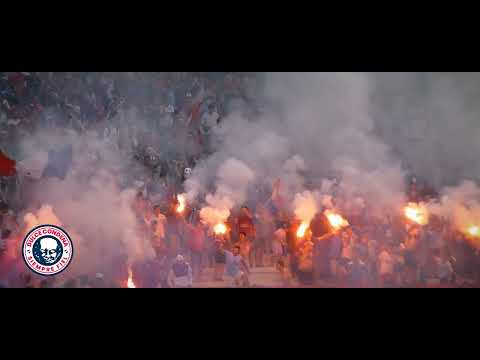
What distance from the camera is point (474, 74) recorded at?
7.68 meters

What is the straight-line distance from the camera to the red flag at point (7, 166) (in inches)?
303

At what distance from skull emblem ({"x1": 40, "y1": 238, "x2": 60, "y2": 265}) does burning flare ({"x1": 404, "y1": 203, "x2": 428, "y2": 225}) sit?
539cm

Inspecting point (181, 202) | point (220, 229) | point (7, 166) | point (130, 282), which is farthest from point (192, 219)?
point (7, 166)

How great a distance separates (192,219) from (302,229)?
172 cm

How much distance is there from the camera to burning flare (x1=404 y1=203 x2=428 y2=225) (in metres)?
7.70

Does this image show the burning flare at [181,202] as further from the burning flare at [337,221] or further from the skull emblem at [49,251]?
the burning flare at [337,221]

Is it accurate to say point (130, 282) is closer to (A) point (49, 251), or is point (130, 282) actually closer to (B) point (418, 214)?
(A) point (49, 251)

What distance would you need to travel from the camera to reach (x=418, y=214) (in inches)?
304

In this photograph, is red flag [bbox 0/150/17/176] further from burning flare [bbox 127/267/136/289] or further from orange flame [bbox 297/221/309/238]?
A: orange flame [bbox 297/221/309/238]

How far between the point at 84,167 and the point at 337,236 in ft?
13.3

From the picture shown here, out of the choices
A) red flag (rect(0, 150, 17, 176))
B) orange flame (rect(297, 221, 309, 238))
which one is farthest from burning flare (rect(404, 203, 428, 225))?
red flag (rect(0, 150, 17, 176))
